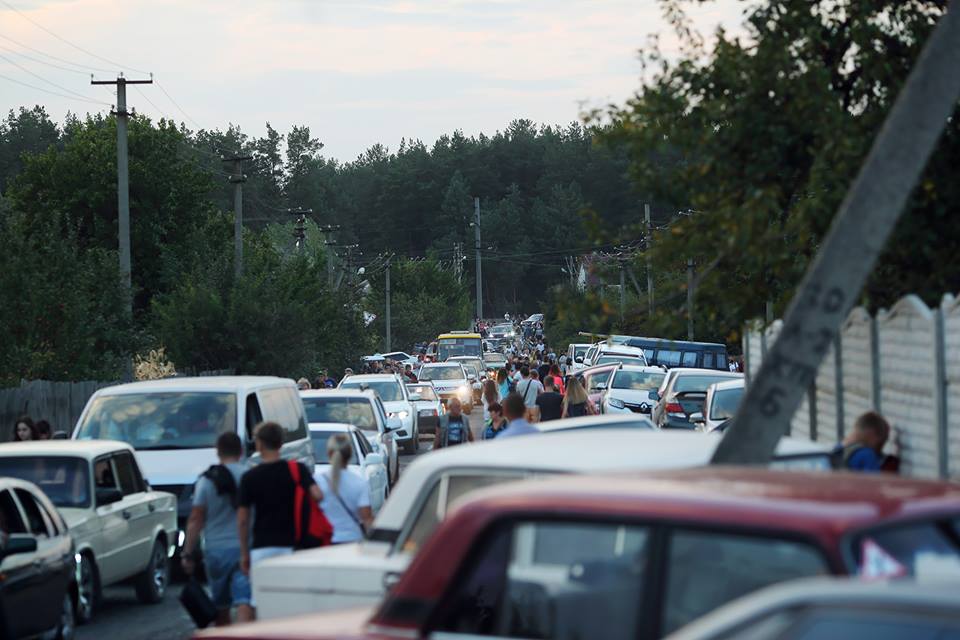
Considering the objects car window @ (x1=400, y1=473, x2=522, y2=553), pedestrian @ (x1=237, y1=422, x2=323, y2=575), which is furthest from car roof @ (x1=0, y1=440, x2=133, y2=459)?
car window @ (x1=400, y1=473, x2=522, y2=553)

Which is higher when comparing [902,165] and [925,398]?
[902,165]

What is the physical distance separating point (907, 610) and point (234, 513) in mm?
8845

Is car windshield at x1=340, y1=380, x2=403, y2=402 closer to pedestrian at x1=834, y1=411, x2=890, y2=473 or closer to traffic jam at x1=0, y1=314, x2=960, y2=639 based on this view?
traffic jam at x1=0, y1=314, x2=960, y2=639

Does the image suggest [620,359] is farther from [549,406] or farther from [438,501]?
[438,501]

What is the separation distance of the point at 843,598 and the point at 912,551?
996 millimetres

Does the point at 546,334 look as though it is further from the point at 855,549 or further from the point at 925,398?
the point at 855,549

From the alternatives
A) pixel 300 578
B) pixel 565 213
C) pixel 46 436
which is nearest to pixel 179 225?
pixel 46 436

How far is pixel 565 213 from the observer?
557 ft

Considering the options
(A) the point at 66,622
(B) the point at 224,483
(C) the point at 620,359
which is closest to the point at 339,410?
(A) the point at 66,622

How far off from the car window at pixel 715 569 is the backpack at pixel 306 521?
639cm

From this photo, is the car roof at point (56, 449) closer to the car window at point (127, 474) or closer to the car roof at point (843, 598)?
the car window at point (127, 474)

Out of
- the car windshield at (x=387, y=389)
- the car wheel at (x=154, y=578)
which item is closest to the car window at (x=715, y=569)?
the car wheel at (x=154, y=578)

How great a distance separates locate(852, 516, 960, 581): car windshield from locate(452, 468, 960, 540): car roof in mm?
36

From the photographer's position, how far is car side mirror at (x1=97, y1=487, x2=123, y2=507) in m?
15.0
